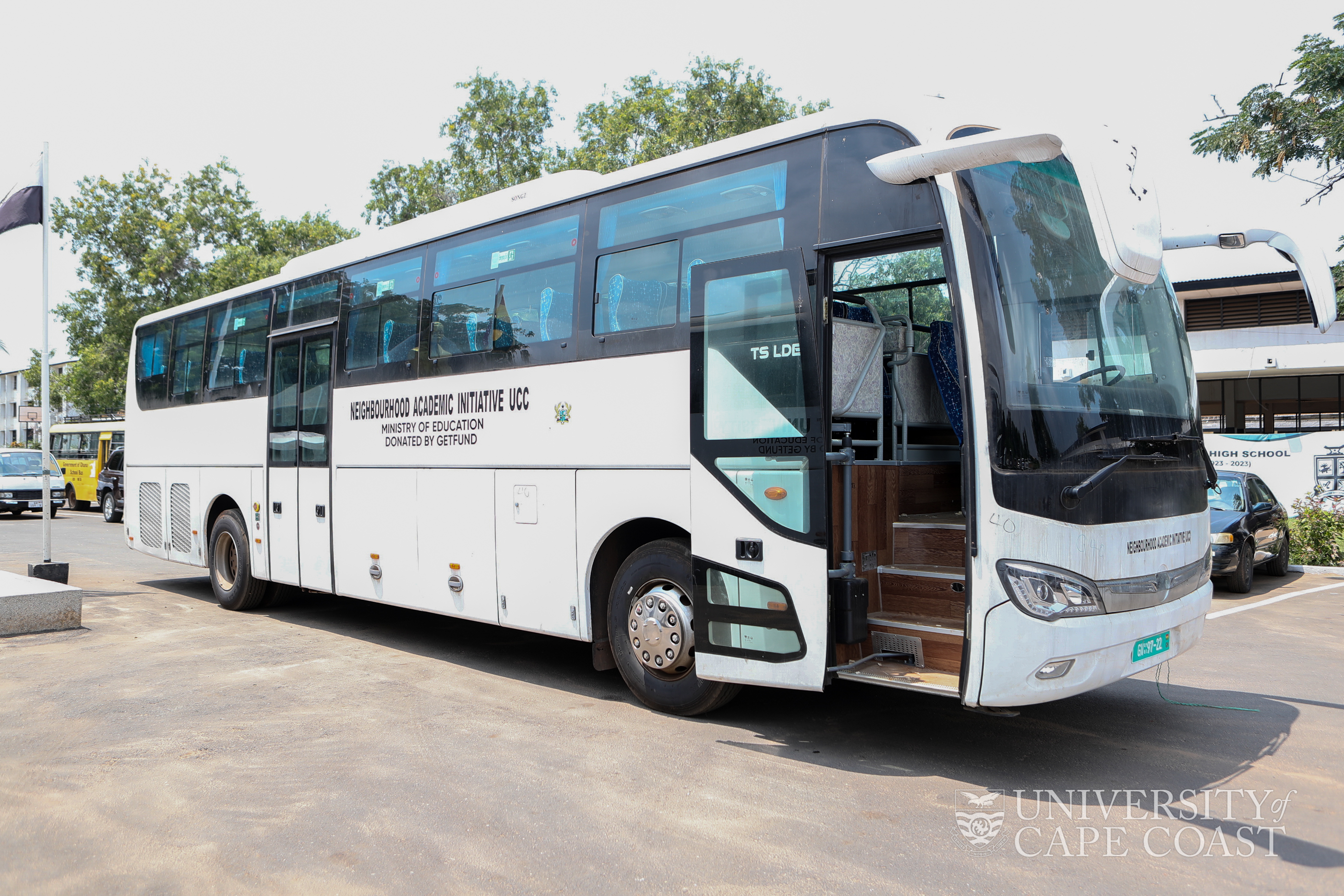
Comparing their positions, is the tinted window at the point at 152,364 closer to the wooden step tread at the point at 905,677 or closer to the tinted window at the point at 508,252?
the tinted window at the point at 508,252

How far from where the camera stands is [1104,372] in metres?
5.09

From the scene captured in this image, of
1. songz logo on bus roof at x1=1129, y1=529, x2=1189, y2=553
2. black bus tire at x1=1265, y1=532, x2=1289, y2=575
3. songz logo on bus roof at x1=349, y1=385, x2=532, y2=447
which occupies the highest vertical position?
songz logo on bus roof at x1=349, y1=385, x2=532, y2=447

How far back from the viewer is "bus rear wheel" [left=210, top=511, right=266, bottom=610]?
35.7ft

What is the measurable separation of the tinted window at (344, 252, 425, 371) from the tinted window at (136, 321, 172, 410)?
4.59 metres

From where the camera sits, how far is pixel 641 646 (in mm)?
6398

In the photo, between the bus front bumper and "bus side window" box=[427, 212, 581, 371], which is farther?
"bus side window" box=[427, 212, 581, 371]

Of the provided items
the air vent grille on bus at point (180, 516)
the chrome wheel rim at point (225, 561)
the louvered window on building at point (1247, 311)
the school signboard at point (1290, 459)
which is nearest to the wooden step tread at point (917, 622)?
the chrome wheel rim at point (225, 561)

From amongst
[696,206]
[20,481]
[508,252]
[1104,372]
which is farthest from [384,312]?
[20,481]

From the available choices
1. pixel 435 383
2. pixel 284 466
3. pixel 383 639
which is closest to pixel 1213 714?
pixel 435 383

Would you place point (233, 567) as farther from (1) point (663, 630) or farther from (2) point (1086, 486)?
(2) point (1086, 486)

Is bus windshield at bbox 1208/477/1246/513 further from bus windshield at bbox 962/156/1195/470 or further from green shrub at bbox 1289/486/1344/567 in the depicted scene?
bus windshield at bbox 962/156/1195/470

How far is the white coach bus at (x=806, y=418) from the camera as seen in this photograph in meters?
4.77

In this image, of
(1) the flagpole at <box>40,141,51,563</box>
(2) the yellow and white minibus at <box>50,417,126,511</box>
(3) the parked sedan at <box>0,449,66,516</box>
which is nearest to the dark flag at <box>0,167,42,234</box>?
(1) the flagpole at <box>40,141,51,563</box>

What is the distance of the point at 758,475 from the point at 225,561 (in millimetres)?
8165
